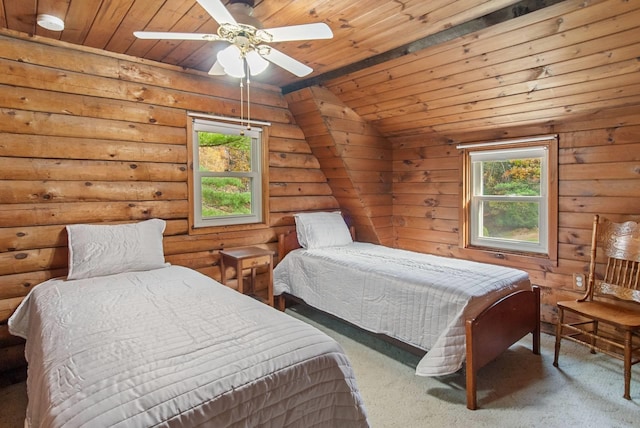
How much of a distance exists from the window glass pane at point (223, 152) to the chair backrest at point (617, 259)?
3.03 meters

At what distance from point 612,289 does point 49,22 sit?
408 cm

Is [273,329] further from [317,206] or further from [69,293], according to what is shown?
[317,206]

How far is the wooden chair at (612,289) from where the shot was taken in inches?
94.9

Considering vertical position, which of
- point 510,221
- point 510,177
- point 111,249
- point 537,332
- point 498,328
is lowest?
point 537,332

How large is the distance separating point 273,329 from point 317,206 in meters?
2.63

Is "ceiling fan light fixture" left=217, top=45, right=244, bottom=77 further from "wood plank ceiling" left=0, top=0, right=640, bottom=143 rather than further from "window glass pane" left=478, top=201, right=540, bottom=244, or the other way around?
"window glass pane" left=478, top=201, right=540, bottom=244

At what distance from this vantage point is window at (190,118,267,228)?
3250 millimetres

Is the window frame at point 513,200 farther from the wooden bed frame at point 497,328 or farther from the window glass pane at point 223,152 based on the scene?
the window glass pane at point 223,152

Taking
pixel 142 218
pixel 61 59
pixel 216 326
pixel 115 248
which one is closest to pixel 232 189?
pixel 142 218

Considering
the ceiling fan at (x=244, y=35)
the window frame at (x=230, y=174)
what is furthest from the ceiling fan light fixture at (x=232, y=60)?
the window frame at (x=230, y=174)

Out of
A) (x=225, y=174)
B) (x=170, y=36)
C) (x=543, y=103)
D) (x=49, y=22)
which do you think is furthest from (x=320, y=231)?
(x=49, y=22)

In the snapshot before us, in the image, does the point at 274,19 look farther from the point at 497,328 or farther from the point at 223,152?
the point at 497,328

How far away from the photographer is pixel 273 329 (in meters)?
1.54

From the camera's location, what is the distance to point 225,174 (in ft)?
11.4
